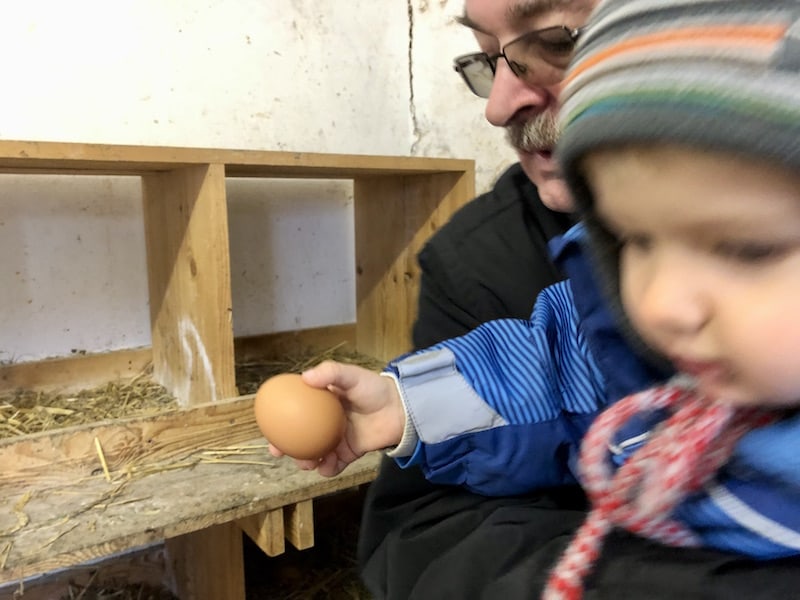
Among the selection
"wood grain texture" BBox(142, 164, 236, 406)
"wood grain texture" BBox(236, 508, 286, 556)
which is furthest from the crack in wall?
"wood grain texture" BBox(236, 508, 286, 556)

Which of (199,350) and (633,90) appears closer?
(633,90)

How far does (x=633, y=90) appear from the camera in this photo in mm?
408

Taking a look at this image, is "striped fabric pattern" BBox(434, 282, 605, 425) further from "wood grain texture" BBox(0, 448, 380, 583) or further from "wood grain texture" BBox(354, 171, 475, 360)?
"wood grain texture" BBox(354, 171, 475, 360)

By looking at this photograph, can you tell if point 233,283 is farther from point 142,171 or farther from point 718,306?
point 718,306

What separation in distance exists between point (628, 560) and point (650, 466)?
65mm

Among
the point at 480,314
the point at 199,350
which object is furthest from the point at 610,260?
the point at 199,350

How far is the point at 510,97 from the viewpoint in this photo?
2.88 ft

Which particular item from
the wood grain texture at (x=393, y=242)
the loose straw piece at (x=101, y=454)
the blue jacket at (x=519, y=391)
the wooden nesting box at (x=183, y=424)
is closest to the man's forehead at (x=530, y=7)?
the blue jacket at (x=519, y=391)

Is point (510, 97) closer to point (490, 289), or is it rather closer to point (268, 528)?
point (490, 289)

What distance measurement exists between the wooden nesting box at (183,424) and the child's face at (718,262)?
76cm

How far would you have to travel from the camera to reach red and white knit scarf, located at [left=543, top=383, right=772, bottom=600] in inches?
18.2

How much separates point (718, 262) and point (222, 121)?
5.06 ft

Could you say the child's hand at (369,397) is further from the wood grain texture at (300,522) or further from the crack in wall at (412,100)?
the crack in wall at (412,100)

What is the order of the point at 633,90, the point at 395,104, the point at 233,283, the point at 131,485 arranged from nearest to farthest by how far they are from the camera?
the point at 633,90
the point at 131,485
the point at 233,283
the point at 395,104
